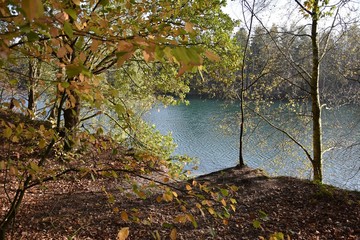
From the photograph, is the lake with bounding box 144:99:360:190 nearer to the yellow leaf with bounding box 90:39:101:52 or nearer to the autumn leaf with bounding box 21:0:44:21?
the yellow leaf with bounding box 90:39:101:52

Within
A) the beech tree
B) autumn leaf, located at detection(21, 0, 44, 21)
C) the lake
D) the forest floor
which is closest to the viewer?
autumn leaf, located at detection(21, 0, 44, 21)

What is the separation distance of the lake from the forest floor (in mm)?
2444

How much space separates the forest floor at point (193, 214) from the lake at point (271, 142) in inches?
96.2

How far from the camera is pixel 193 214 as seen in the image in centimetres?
586

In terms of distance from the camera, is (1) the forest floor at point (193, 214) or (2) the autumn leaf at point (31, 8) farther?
(1) the forest floor at point (193, 214)

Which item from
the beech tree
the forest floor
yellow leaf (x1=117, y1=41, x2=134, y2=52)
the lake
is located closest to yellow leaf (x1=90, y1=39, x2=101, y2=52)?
the beech tree

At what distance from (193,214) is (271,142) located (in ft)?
44.4

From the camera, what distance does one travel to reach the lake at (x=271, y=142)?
1018cm

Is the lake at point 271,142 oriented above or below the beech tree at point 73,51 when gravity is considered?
below

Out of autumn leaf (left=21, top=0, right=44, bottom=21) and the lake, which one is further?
the lake

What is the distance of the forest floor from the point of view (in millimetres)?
5003

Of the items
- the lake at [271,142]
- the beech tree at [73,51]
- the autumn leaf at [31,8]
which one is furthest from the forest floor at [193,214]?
the autumn leaf at [31,8]

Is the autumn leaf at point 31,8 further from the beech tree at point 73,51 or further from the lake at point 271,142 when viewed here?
the lake at point 271,142

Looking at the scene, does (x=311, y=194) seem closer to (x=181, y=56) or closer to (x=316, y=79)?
(x=316, y=79)
